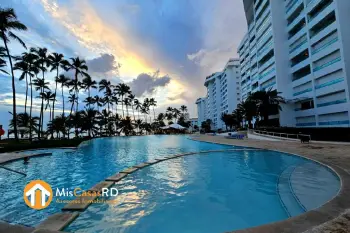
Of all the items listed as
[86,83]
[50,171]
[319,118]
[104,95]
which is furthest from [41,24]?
[104,95]

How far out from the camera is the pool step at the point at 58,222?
11.6 feet

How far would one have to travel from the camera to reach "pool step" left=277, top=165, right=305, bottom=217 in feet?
14.9

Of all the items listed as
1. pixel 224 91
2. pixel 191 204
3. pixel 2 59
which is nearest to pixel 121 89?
pixel 2 59

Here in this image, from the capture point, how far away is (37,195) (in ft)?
21.6

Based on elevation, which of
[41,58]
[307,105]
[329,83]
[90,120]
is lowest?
[307,105]

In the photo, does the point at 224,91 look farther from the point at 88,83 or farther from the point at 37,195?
the point at 37,195

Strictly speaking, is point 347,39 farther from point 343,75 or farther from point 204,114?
point 204,114

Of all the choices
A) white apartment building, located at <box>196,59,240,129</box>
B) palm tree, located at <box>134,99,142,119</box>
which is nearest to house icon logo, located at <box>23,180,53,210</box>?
palm tree, located at <box>134,99,142,119</box>

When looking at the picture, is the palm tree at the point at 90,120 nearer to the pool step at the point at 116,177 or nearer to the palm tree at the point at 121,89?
the palm tree at the point at 121,89

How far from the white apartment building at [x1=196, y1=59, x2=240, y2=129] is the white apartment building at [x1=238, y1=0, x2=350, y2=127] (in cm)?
4365

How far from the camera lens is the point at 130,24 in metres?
18.8

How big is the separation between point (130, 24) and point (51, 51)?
21697 mm

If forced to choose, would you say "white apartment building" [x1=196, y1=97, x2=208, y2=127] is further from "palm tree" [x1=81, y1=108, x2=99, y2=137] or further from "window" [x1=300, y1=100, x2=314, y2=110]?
"window" [x1=300, y1=100, x2=314, y2=110]

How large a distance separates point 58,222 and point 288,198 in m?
5.96
